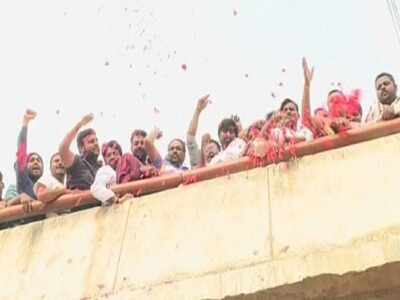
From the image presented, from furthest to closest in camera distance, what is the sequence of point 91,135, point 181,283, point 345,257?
point 91,135
point 181,283
point 345,257

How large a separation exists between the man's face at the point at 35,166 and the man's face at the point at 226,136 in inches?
62.9

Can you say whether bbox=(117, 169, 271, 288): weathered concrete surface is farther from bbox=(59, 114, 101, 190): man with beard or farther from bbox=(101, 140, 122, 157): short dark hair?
bbox=(101, 140, 122, 157): short dark hair

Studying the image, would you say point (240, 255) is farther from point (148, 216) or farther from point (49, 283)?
point (49, 283)

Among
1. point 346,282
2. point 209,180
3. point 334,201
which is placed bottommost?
point 346,282

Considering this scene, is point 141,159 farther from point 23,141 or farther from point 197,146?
point 23,141

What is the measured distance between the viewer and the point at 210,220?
645 cm

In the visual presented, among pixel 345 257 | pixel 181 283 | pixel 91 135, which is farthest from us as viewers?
pixel 91 135

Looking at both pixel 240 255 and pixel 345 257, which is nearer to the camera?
pixel 345 257

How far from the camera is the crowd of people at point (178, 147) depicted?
6785 millimetres

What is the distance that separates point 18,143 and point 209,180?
213 centimetres

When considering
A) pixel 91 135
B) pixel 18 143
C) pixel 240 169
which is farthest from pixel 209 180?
pixel 18 143

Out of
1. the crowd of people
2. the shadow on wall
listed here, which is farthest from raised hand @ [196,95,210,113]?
the shadow on wall

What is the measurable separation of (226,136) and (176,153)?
17.2 inches

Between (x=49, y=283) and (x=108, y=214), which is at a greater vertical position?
(x=108, y=214)
